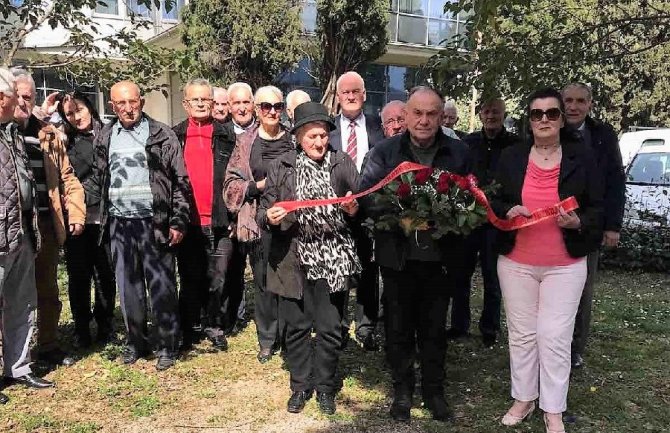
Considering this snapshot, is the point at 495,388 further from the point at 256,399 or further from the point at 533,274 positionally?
the point at 256,399

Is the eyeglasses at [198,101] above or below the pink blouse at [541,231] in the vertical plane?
above

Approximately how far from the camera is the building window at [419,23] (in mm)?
18391

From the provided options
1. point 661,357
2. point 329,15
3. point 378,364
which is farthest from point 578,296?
point 329,15

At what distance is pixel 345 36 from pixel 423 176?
1177 centimetres

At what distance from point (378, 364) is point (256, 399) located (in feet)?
3.52

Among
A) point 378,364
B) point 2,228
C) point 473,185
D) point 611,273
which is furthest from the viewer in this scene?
point 611,273

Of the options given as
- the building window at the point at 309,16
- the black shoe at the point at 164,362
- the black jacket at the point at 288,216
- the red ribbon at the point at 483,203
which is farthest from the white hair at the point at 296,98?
the building window at the point at 309,16

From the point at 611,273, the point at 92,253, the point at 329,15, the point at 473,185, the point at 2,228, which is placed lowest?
the point at 611,273

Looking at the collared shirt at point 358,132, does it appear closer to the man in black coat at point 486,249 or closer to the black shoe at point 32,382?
the man in black coat at point 486,249

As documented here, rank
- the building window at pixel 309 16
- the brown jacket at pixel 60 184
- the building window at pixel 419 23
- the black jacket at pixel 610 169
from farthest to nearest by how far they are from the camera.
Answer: the building window at pixel 419 23
the building window at pixel 309 16
the brown jacket at pixel 60 184
the black jacket at pixel 610 169

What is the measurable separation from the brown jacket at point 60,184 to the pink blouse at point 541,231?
3162 millimetres

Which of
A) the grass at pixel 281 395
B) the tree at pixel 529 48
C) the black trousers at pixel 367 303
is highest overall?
the tree at pixel 529 48

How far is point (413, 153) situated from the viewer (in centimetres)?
370

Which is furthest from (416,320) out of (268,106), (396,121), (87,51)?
(87,51)
